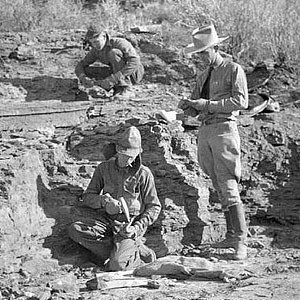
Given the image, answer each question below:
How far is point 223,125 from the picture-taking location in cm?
765

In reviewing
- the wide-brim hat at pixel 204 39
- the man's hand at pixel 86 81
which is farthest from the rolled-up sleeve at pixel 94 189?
the man's hand at pixel 86 81

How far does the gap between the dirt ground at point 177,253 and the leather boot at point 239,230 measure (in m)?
0.09

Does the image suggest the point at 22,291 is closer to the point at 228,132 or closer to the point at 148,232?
the point at 148,232

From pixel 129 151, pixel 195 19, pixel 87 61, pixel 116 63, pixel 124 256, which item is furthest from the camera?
pixel 195 19

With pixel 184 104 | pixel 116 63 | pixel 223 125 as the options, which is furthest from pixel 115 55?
pixel 223 125

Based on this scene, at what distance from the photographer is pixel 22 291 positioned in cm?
661

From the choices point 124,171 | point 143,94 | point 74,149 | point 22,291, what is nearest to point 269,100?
point 143,94

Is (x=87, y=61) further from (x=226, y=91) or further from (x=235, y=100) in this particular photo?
(x=235, y=100)

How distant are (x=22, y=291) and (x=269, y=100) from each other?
16.1ft

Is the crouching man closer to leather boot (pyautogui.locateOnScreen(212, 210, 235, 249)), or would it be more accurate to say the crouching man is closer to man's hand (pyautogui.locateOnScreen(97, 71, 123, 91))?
leather boot (pyautogui.locateOnScreen(212, 210, 235, 249))

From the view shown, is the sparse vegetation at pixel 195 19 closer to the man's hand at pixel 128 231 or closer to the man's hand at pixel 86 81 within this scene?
the man's hand at pixel 86 81

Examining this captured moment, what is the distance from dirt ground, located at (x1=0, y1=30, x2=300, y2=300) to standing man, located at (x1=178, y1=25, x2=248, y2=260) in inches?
13.0

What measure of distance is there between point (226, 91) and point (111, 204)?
58.1 inches

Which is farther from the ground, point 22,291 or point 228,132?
point 228,132
